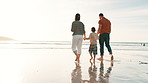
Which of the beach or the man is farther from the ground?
the man

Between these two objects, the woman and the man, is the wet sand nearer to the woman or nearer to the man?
the woman

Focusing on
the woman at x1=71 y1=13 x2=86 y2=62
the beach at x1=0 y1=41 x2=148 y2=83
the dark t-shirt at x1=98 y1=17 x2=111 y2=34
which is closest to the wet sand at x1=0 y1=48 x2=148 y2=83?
the beach at x1=0 y1=41 x2=148 y2=83

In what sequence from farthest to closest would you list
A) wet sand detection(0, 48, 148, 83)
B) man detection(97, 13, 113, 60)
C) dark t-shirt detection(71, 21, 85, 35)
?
man detection(97, 13, 113, 60) → dark t-shirt detection(71, 21, 85, 35) → wet sand detection(0, 48, 148, 83)

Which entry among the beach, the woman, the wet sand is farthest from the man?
the wet sand

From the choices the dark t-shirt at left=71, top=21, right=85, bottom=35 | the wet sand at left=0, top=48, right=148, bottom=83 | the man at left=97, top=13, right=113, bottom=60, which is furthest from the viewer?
the man at left=97, top=13, right=113, bottom=60

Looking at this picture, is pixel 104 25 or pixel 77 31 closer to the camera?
pixel 77 31

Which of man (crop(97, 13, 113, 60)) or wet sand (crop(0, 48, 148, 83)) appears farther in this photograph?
man (crop(97, 13, 113, 60))

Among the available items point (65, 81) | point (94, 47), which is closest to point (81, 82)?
point (65, 81)

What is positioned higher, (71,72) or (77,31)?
(77,31)

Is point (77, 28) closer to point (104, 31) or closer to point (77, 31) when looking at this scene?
point (77, 31)

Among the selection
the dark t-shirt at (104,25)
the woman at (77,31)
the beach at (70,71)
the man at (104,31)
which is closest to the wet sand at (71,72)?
the beach at (70,71)

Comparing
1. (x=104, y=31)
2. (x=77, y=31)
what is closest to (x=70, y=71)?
(x=77, y=31)

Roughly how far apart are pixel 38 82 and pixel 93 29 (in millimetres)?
6136

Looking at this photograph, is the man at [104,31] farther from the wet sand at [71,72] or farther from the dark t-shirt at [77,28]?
the wet sand at [71,72]
